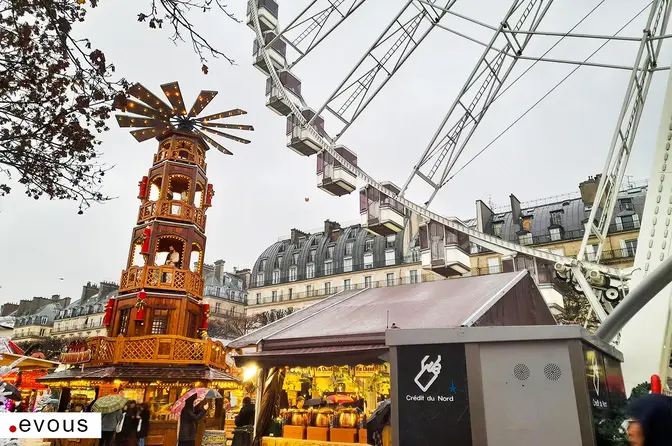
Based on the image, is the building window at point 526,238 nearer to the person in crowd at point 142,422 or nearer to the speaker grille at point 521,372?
the person in crowd at point 142,422

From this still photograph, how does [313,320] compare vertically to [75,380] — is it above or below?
above

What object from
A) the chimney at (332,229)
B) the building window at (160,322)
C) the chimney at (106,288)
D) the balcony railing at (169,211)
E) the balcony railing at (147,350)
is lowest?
the balcony railing at (147,350)

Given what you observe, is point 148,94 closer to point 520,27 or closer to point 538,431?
point 520,27

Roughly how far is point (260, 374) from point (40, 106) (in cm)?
820

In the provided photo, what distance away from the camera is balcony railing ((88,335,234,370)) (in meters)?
15.3

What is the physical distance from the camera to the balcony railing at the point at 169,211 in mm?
18500

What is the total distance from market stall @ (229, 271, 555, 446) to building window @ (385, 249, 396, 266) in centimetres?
3722

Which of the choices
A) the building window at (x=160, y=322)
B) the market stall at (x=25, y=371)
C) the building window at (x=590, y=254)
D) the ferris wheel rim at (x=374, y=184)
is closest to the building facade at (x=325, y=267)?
the building window at (x=590, y=254)

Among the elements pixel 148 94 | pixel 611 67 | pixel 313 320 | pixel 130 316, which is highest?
pixel 148 94

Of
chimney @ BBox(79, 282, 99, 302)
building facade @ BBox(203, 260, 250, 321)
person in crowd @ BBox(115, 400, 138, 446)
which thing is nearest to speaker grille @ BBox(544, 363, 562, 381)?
person in crowd @ BBox(115, 400, 138, 446)

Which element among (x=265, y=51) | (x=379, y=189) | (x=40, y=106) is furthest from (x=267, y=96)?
(x=40, y=106)

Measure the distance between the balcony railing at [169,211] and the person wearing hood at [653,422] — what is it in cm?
1797

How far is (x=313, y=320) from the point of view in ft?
34.6

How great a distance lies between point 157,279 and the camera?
1747 centimetres
